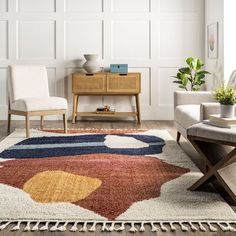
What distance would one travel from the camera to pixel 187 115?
4090mm

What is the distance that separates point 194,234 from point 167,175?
3.46 ft

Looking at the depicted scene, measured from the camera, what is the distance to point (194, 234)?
7.04ft

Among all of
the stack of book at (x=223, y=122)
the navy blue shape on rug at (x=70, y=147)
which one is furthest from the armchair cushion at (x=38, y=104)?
the stack of book at (x=223, y=122)

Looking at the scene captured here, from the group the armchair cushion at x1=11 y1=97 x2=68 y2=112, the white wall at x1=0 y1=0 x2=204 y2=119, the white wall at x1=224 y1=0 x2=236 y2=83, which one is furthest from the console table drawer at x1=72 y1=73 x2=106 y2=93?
the white wall at x1=224 y1=0 x2=236 y2=83

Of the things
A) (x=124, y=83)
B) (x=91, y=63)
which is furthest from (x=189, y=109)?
(x=91, y=63)

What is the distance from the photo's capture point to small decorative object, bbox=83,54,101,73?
21.4 ft

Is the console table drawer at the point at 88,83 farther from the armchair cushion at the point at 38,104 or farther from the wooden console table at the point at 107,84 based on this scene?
the armchair cushion at the point at 38,104

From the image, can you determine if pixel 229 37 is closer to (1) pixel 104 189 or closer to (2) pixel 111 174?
(2) pixel 111 174

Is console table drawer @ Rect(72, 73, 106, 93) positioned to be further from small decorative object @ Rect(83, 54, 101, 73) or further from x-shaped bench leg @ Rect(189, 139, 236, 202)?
x-shaped bench leg @ Rect(189, 139, 236, 202)

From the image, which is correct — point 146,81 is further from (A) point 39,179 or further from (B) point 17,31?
(A) point 39,179

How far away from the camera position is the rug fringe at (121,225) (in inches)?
86.3

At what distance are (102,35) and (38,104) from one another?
2.19 meters

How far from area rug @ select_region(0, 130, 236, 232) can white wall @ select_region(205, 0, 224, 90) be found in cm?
184

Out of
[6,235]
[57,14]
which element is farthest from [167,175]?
[57,14]
